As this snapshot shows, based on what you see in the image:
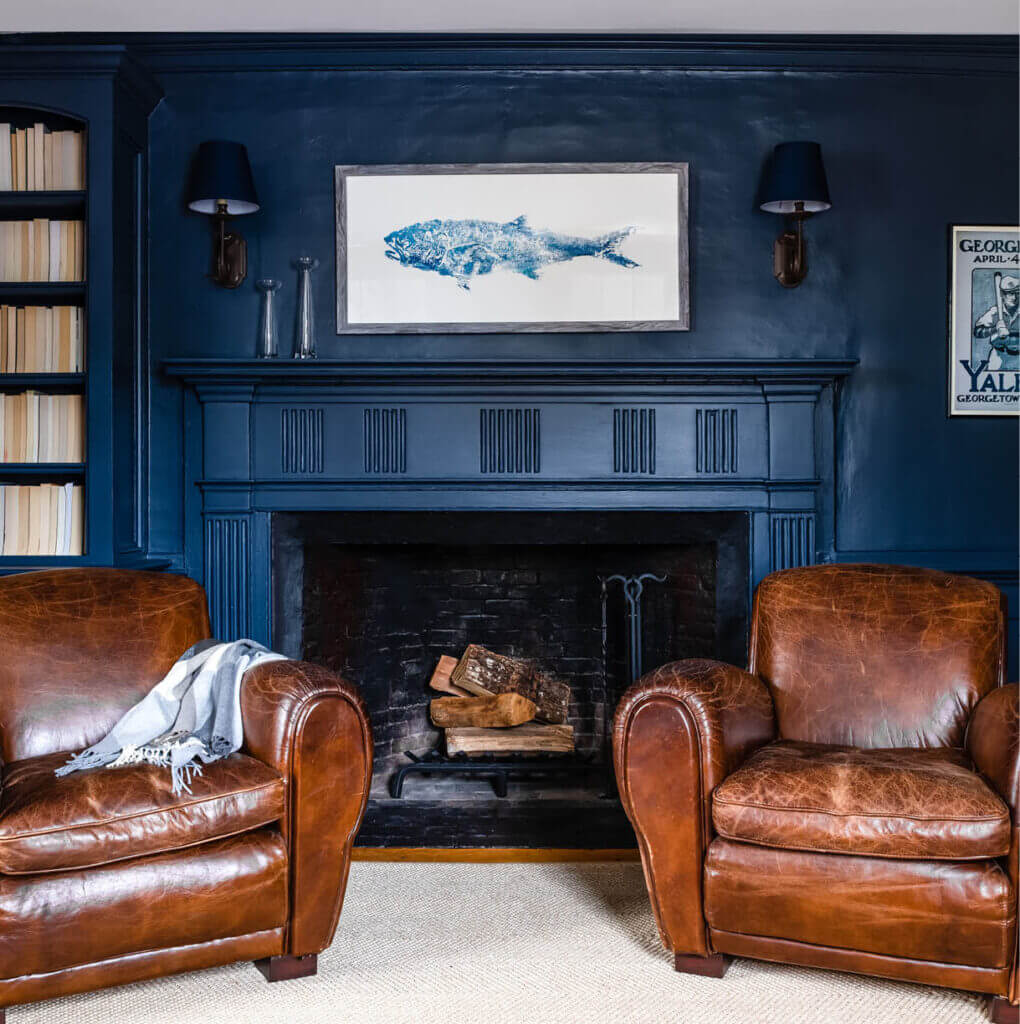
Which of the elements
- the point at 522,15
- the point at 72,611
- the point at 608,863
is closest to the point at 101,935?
the point at 72,611

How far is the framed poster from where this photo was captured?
3379 mm

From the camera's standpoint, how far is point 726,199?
11.0 ft

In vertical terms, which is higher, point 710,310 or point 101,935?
point 710,310

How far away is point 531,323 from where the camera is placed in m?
3.35

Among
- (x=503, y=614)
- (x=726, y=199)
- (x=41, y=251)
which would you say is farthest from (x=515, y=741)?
(x=41, y=251)

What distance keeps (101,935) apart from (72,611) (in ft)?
2.75

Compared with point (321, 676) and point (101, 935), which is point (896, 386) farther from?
point (101, 935)

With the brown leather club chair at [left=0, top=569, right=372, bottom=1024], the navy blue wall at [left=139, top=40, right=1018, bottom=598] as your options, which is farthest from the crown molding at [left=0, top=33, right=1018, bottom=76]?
the brown leather club chair at [left=0, top=569, right=372, bottom=1024]

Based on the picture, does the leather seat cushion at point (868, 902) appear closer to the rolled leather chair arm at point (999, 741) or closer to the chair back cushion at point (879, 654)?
the rolled leather chair arm at point (999, 741)

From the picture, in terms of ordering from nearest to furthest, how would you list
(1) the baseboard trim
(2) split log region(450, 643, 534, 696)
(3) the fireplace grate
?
(1) the baseboard trim, (3) the fireplace grate, (2) split log region(450, 643, 534, 696)

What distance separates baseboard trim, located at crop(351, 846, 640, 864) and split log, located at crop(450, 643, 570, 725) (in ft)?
2.50

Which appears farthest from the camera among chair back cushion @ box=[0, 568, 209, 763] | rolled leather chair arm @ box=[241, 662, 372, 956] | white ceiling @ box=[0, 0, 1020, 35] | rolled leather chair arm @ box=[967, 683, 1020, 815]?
white ceiling @ box=[0, 0, 1020, 35]

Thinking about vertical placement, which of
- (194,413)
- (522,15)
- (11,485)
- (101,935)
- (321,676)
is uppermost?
(522,15)

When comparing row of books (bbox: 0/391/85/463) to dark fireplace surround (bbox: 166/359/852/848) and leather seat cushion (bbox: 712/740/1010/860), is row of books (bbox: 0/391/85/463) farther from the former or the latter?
leather seat cushion (bbox: 712/740/1010/860)
